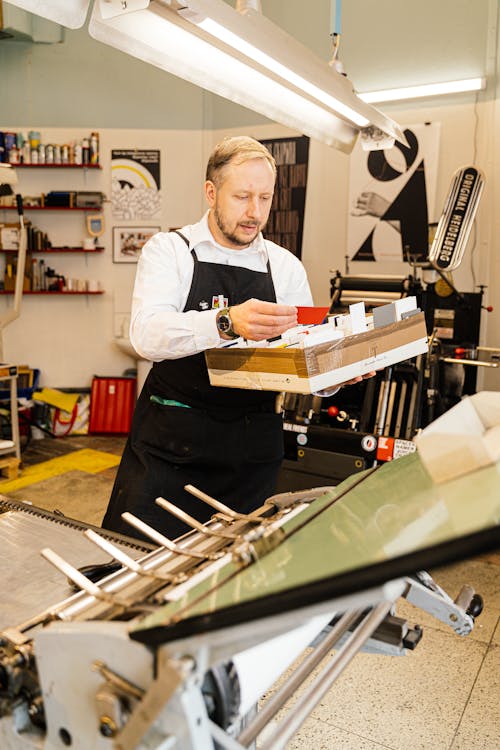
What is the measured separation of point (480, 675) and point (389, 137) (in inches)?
82.2

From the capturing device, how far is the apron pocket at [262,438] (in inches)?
78.2

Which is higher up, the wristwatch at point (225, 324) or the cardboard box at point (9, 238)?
the cardboard box at point (9, 238)

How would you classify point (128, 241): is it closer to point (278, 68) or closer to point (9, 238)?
point (9, 238)

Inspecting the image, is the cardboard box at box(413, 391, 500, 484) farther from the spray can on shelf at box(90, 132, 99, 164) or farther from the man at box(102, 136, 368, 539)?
the spray can on shelf at box(90, 132, 99, 164)

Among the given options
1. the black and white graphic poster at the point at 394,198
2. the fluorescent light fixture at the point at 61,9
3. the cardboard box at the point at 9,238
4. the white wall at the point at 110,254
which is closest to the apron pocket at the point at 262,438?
the fluorescent light fixture at the point at 61,9

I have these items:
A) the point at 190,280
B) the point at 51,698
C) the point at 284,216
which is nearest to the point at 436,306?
the point at 284,216

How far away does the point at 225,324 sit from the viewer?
1.70m

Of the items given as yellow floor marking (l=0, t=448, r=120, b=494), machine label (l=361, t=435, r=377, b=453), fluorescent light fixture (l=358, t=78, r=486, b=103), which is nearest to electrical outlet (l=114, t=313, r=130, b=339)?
yellow floor marking (l=0, t=448, r=120, b=494)

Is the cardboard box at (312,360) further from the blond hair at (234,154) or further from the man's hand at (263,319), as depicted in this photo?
the blond hair at (234,154)

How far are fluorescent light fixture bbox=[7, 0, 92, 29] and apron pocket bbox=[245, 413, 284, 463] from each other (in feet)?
3.67

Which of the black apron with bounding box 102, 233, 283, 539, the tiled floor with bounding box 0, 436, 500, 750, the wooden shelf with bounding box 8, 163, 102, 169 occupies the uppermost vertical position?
the wooden shelf with bounding box 8, 163, 102, 169

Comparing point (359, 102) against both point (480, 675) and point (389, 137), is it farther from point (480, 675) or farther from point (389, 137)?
point (480, 675)

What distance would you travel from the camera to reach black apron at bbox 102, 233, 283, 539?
6.30 feet

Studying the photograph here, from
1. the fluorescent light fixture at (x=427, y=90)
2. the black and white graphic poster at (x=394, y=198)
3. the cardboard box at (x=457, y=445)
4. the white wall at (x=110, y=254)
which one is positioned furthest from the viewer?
the white wall at (x=110, y=254)
